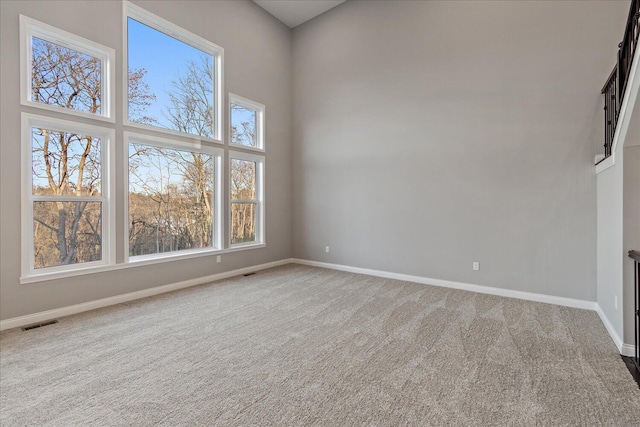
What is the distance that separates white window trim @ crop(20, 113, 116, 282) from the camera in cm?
302

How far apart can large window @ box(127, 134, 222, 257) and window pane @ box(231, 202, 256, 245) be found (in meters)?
0.37

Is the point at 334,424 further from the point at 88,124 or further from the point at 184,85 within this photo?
the point at 184,85

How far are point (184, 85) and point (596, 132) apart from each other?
17.8 feet

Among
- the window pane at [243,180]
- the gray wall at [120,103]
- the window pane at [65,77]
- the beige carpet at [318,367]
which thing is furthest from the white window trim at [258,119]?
the beige carpet at [318,367]

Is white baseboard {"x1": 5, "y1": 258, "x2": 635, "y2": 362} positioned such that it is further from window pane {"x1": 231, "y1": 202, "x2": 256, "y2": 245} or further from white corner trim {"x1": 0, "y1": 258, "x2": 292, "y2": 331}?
window pane {"x1": 231, "y1": 202, "x2": 256, "y2": 245}

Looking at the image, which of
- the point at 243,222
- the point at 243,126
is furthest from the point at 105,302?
the point at 243,126

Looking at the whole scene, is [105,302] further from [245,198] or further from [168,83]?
[168,83]

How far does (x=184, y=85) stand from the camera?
178 inches

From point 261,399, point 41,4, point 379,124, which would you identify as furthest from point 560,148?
point 41,4

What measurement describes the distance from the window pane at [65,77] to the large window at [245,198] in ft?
6.55

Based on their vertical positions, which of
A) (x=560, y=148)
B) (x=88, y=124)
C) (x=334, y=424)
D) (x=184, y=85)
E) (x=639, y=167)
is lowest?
(x=334, y=424)

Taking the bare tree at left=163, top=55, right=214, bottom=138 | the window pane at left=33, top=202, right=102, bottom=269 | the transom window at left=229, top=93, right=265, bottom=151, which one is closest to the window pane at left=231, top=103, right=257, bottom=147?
the transom window at left=229, top=93, right=265, bottom=151

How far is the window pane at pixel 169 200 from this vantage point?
157 inches

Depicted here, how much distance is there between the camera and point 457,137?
14.2ft
